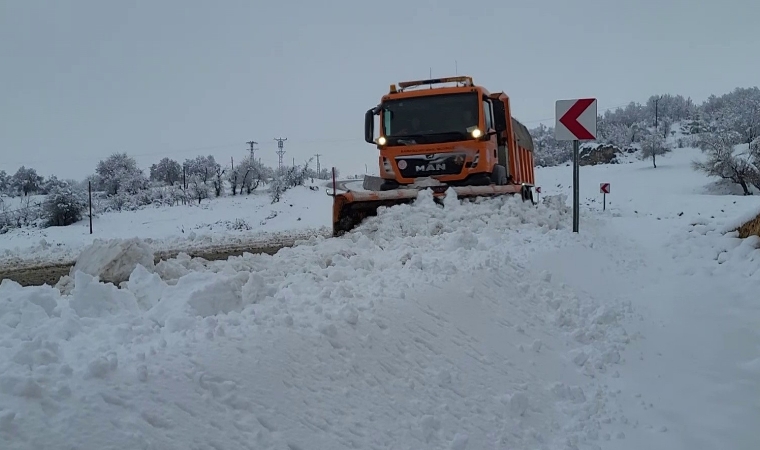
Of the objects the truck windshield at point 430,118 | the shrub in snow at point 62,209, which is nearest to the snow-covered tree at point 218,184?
the shrub in snow at point 62,209

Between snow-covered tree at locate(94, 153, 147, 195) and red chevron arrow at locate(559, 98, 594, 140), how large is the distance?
146 ft

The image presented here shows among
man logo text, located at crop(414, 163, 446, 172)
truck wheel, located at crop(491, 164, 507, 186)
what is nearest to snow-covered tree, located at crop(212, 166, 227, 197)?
man logo text, located at crop(414, 163, 446, 172)

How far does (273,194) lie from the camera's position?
126ft

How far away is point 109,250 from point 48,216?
2762cm

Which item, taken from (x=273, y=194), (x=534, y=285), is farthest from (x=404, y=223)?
(x=273, y=194)

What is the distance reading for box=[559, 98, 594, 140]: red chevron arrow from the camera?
8742mm

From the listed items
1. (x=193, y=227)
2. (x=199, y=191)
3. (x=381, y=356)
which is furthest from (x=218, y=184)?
(x=381, y=356)

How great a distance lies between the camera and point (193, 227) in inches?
908

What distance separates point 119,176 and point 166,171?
2059cm

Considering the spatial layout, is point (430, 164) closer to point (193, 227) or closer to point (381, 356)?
point (381, 356)

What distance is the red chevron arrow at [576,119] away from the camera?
874 centimetres

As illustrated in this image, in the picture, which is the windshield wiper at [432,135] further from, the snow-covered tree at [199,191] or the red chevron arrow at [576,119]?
the snow-covered tree at [199,191]

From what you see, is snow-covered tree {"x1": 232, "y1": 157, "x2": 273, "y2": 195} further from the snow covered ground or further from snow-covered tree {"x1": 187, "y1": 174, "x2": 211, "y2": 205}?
the snow covered ground

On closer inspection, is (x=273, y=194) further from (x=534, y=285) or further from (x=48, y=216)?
(x=534, y=285)
